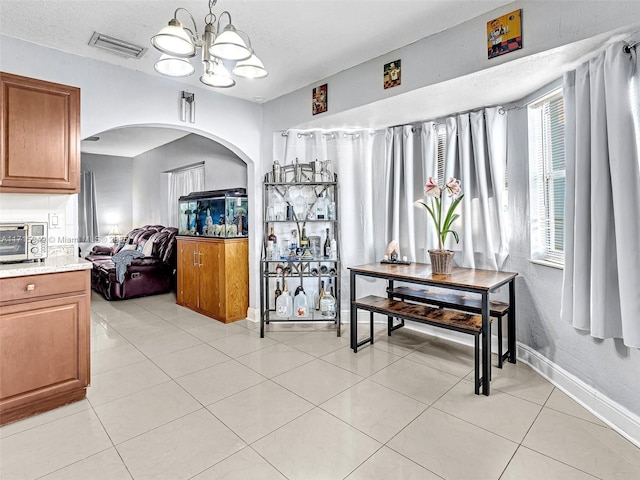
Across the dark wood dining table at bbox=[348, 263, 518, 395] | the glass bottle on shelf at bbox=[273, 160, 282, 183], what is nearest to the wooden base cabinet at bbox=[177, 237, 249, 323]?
the glass bottle on shelf at bbox=[273, 160, 282, 183]

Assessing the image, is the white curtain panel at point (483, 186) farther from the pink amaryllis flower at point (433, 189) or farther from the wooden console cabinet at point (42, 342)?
the wooden console cabinet at point (42, 342)

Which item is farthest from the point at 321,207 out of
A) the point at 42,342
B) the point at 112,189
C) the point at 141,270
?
the point at 112,189

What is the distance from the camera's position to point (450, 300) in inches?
119

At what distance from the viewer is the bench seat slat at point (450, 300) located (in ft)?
9.07

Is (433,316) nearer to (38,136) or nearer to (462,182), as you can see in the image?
(462,182)

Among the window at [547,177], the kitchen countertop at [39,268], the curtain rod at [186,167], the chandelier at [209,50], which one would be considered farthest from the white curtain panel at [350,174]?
the curtain rod at [186,167]

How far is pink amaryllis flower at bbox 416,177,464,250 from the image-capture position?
2.93 meters

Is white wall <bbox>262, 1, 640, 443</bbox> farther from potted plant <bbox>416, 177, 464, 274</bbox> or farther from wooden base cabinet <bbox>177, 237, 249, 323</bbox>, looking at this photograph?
wooden base cabinet <bbox>177, 237, 249, 323</bbox>

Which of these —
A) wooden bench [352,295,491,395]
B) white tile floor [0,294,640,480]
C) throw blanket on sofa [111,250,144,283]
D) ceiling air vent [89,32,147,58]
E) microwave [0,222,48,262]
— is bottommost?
white tile floor [0,294,640,480]

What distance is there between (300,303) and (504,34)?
290 centimetres

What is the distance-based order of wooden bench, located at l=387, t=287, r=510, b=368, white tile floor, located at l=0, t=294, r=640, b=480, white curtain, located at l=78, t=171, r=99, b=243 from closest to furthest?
white tile floor, located at l=0, t=294, r=640, b=480 < wooden bench, located at l=387, t=287, r=510, b=368 < white curtain, located at l=78, t=171, r=99, b=243

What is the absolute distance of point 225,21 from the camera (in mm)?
2441

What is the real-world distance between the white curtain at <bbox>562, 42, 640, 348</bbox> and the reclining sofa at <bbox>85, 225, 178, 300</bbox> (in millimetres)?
5151

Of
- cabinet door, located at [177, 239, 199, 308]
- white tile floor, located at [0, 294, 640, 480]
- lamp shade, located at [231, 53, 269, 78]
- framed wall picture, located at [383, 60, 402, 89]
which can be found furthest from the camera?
cabinet door, located at [177, 239, 199, 308]
